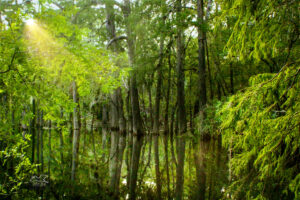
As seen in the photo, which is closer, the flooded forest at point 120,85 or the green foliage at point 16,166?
the flooded forest at point 120,85

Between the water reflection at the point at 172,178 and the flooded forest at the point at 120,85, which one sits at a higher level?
the flooded forest at the point at 120,85

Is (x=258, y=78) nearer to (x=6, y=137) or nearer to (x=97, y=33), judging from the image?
(x=6, y=137)

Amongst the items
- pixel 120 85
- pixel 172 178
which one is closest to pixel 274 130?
pixel 120 85

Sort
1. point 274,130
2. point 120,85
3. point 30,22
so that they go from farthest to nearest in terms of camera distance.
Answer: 1. point 120,85
2. point 30,22
3. point 274,130

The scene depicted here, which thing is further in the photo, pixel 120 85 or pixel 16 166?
pixel 120 85

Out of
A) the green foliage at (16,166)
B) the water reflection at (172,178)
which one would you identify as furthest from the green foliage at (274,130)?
the green foliage at (16,166)

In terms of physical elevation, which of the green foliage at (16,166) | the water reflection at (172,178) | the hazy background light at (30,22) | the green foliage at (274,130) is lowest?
the water reflection at (172,178)

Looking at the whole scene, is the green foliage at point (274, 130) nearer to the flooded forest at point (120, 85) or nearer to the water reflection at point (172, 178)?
Answer: the flooded forest at point (120, 85)

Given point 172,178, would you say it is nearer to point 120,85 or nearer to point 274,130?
point 120,85

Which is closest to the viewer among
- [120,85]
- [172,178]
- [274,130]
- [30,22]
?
[274,130]

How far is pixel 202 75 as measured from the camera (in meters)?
11.5

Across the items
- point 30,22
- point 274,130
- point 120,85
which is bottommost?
point 274,130

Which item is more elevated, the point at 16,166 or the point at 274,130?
the point at 274,130

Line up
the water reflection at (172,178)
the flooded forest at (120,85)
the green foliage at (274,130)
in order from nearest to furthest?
the green foliage at (274,130) < the flooded forest at (120,85) < the water reflection at (172,178)
